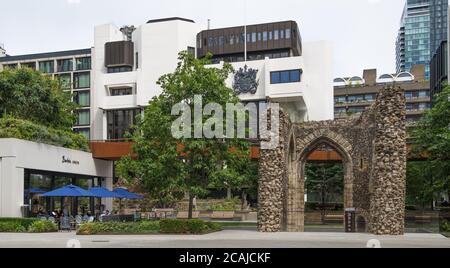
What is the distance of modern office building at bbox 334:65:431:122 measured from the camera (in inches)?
5064

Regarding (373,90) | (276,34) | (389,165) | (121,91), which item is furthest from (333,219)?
(373,90)

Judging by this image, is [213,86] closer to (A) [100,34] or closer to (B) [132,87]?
(B) [132,87]

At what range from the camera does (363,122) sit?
33.0 meters

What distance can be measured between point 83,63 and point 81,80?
281cm

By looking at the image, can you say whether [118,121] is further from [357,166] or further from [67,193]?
[357,166]

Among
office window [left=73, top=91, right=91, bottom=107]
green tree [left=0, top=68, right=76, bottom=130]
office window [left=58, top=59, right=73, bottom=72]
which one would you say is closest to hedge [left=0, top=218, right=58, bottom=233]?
green tree [left=0, top=68, right=76, bottom=130]

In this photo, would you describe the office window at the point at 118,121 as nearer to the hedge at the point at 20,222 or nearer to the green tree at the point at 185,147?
the green tree at the point at 185,147

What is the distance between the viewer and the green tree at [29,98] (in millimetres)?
46938

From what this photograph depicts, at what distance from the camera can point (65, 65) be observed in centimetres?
9669

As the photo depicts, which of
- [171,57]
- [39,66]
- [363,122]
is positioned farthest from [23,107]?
[39,66]

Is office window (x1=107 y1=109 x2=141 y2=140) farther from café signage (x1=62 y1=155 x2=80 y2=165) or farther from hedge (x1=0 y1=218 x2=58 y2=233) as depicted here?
hedge (x1=0 y1=218 x2=58 y2=233)

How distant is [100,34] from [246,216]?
4569cm

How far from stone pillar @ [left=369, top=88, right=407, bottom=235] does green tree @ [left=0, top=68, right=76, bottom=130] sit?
29.7 meters

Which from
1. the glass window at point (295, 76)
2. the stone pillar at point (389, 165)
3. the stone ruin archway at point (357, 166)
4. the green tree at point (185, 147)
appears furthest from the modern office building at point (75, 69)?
the stone pillar at point (389, 165)
